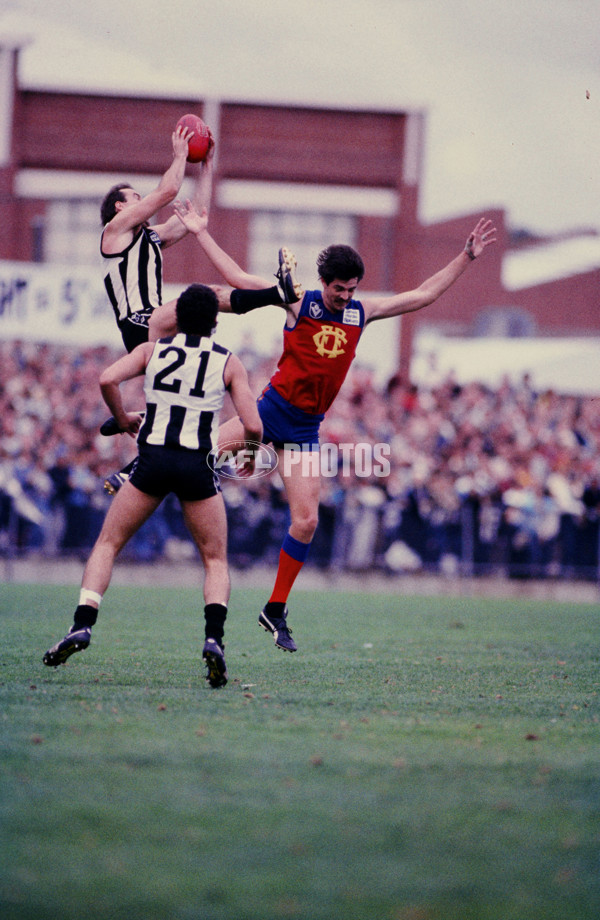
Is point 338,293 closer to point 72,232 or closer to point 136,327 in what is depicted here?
point 136,327

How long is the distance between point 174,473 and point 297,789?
2.52 metres

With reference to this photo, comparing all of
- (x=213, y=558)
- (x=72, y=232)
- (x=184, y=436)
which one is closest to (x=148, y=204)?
(x=184, y=436)

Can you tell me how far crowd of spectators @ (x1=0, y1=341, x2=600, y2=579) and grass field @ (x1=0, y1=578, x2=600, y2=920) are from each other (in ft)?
27.0

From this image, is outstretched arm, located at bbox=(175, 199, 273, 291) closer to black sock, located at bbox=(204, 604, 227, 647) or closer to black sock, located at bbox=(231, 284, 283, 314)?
black sock, located at bbox=(231, 284, 283, 314)

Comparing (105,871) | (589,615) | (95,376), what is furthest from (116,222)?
(95,376)

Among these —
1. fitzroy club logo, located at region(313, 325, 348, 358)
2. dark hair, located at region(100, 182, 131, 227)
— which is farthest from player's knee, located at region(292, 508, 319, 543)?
dark hair, located at region(100, 182, 131, 227)

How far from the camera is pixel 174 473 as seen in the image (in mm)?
6145

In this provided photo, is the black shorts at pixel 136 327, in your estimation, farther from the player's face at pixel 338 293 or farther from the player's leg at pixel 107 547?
the player's leg at pixel 107 547

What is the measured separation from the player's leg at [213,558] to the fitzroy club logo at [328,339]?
60.8 inches

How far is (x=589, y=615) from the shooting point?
41.5 ft

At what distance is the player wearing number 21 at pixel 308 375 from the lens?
7.54m

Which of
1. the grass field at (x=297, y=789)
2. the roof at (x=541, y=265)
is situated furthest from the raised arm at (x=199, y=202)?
the roof at (x=541, y=265)

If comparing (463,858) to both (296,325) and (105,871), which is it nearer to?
(105,871)

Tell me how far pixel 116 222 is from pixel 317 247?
25.1 metres
